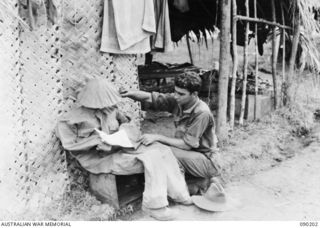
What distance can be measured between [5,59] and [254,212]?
2.81 meters

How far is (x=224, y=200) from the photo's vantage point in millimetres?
4238

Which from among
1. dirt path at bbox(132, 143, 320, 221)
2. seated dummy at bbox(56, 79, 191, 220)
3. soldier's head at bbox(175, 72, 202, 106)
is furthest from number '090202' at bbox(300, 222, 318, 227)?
soldier's head at bbox(175, 72, 202, 106)

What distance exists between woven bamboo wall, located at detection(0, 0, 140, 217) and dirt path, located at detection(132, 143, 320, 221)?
39.9 inches

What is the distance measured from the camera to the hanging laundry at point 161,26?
5641 mm

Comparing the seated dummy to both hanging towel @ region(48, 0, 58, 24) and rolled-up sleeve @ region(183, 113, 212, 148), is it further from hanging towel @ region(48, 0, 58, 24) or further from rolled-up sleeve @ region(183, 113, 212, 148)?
hanging towel @ region(48, 0, 58, 24)

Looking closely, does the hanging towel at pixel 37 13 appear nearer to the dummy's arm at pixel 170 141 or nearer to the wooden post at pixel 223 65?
the dummy's arm at pixel 170 141

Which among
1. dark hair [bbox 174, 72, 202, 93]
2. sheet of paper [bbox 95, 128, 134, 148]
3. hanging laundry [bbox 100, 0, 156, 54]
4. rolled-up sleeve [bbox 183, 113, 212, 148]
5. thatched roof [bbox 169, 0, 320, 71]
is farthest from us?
thatched roof [bbox 169, 0, 320, 71]

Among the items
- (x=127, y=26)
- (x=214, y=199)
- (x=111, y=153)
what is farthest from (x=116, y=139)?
(x=127, y=26)

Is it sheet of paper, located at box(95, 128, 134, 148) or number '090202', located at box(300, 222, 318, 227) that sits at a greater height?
sheet of paper, located at box(95, 128, 134, 148)

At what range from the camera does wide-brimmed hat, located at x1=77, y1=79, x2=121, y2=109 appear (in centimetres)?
400

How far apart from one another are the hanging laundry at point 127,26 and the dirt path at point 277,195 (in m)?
1.92

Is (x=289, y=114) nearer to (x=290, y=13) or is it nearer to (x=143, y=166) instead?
(x=290, y=13)

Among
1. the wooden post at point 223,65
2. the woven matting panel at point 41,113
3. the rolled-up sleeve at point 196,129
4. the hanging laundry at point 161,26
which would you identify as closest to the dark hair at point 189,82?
the rolled-up sleeve at point 196,129

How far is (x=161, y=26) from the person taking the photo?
5680mm
